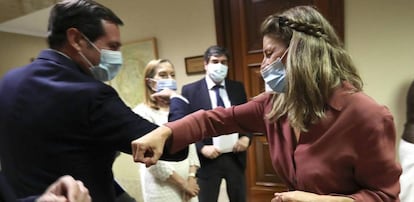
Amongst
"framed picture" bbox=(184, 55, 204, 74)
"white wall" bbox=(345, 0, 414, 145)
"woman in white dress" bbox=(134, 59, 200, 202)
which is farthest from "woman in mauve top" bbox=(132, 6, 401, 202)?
"framed picture" bbox=(184, 55, 204, 74)

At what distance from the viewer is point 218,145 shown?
2320mm

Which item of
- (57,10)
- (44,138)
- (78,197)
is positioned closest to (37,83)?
(44,138)

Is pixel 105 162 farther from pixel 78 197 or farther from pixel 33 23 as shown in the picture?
pixel 33 23

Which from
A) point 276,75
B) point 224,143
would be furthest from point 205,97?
point 276,75

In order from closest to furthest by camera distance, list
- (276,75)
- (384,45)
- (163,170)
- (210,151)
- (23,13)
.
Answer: (276,75) < (163,170) < (210,151) < (384,45) < (23,13)

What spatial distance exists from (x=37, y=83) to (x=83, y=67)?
0.17 metres

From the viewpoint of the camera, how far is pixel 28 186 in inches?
37.0

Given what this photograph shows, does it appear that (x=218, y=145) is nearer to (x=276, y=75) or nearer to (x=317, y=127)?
(x=276, y=75)

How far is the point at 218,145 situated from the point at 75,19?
149 cm

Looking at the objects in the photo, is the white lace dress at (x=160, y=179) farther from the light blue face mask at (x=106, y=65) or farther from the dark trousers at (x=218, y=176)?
the light blue face mask at (x=106, y=65)

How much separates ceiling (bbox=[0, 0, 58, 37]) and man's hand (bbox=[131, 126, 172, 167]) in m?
2.87

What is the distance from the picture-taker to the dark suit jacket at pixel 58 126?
90 cm

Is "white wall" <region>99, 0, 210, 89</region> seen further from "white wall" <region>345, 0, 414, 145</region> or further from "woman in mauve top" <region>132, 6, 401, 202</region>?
"woman in mauve top" <region>132, 6, 401, 202</region>

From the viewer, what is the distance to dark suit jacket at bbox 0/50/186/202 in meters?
0.90
